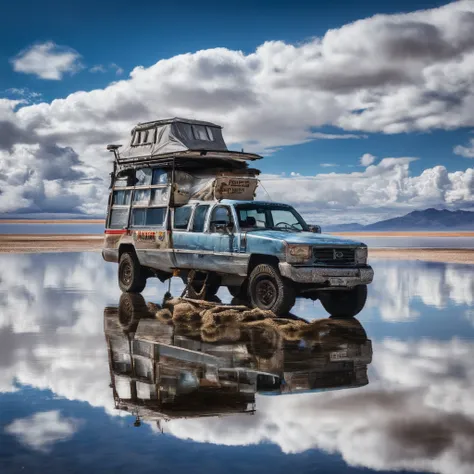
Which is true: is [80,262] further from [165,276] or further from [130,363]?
[130,363]

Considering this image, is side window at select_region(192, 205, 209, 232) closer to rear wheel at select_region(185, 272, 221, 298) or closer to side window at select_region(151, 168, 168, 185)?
rear wheel at select_region(185, 272, 221, 298)

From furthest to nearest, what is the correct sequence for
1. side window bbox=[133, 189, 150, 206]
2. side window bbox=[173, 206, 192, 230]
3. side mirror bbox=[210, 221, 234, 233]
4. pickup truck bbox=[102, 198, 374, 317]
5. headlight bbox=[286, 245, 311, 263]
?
1. side window bbox=[133, 189, 150, 206]
2. side window bbox=[173, 206, 192, 230]
3. side mirror bbox=[210, 221, 234, 233]
4. pickup truck bbox=[102, 198, 374, 317]
5. headlight bbox=[286, 245, 311, 263]

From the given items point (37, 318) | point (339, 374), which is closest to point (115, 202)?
point (37, 318)

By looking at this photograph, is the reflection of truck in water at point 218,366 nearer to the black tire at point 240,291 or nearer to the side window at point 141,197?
the black tire at point 240,291

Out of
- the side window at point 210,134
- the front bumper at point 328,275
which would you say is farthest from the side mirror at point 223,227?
the side window at point 210,134

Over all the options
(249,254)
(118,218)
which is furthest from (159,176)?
(249,254)

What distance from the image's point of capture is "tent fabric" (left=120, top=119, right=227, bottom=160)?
699 inches

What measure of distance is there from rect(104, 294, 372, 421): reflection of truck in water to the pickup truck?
952mm

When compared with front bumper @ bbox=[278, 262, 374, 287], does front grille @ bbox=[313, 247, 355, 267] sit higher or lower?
higher

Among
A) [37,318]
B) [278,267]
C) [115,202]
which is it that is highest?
[115,202]

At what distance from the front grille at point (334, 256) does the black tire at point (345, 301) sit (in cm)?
61

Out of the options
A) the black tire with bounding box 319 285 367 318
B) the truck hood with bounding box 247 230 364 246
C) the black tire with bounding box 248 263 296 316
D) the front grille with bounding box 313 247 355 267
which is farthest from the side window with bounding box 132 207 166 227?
the front grille with bounding box 313 247 355 267

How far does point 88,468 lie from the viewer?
5.02 meters

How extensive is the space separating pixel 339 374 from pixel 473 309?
7.06m
